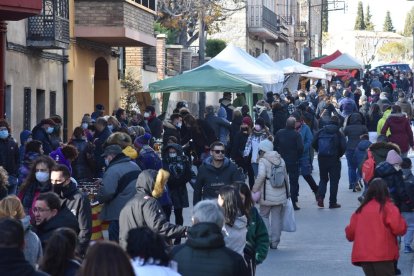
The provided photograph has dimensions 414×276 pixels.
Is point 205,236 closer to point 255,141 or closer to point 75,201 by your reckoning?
point 75,201

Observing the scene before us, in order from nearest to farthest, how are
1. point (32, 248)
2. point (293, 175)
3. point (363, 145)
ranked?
point (32, 248)
point (293, 175)
point (363, 145)

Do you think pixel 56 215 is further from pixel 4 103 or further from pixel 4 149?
pixel 4 103

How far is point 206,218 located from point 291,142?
41.1 ft

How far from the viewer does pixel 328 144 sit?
2034 centimetres

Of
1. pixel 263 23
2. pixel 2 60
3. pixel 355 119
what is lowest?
pixel 355 119

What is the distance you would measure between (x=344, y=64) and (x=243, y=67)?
881 inches

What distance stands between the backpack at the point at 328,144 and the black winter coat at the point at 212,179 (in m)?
6.24

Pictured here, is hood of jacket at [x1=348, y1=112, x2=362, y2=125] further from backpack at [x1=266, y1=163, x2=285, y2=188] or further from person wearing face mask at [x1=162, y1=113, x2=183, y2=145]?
backpack at [x1=266, y1=163, x2=285, y2=188]

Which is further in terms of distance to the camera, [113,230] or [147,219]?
[113,230]


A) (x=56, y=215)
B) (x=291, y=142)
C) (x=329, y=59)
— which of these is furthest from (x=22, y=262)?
(x=329, y=59)

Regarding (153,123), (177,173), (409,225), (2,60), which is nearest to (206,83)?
(153,123)

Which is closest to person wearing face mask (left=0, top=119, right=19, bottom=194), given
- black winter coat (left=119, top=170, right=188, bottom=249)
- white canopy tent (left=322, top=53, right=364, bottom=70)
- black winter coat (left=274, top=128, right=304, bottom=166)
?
black winter coat (left=274, top=128, right=304, bottom=166)

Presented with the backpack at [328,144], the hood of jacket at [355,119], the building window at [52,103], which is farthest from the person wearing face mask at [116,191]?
the building window at [52,103]

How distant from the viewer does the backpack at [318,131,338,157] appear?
801 inches
